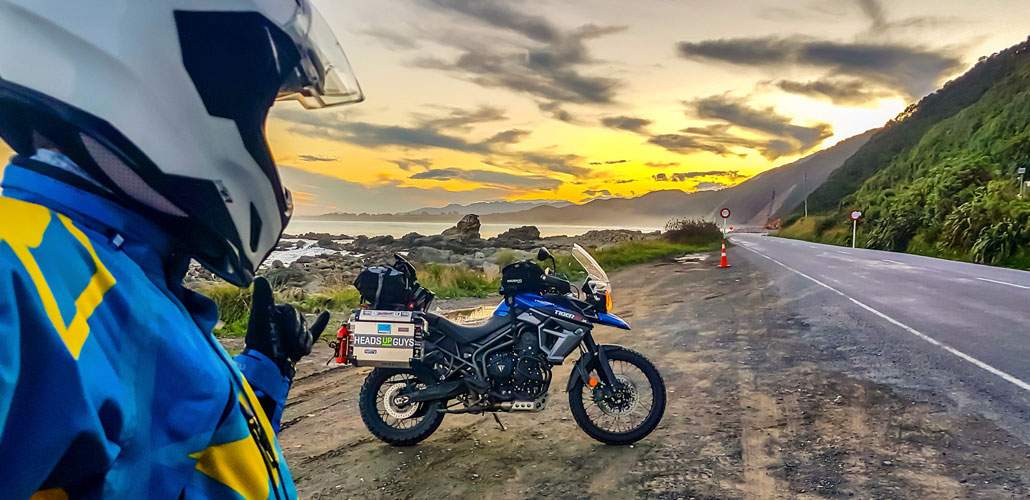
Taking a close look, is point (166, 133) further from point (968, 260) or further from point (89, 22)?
point (968, 260)

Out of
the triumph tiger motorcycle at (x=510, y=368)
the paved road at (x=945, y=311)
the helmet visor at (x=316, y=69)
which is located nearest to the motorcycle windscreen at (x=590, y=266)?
the triumph tiger motorcycle at (x=510, y=368)

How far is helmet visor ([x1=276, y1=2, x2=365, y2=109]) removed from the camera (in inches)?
48.4

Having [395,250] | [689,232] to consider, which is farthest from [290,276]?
[689,232]

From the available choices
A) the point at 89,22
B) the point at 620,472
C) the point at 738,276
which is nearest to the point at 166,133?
the point at 89,22

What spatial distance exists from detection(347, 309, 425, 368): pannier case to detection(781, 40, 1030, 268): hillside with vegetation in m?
21.6

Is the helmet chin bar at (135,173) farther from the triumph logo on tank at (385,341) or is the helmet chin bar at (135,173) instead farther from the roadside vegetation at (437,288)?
the triumph logo on tank at (385,341)

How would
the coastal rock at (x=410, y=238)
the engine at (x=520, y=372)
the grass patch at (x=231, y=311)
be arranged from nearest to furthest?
the engine at (x=520, y=372) < the grass patch at (x=231, y=311) < the coastal rock at (x=410, y=238)

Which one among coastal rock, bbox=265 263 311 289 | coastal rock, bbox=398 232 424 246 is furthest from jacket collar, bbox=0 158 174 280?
coastal rock, bbox=398 232 424 246

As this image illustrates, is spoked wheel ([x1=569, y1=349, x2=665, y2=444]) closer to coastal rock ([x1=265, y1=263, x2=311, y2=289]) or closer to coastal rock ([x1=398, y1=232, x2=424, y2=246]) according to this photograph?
coastal rock ([x1=265, y1=263, x2=311, y2=289])

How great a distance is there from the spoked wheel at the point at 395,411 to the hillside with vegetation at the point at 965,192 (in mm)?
21434

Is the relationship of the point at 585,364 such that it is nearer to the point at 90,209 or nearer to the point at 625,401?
the point at 625,401

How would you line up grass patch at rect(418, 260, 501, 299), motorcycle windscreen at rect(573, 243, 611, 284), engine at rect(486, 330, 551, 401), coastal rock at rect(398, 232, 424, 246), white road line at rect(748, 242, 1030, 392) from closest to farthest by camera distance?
engine at rect(486, 330, 551, 401) → motorcycle windscreen at rect(573, 243, 611, 284) → white road line at rect(748, 242, 1030, 392) → grass patch at rect(418, 260, 501, 299) → coastal rock at rect(398, 232, 424, 246)

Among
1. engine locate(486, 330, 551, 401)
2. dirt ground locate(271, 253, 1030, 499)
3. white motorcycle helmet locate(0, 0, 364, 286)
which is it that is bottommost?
dirt ground locate(271, 253, 1030, 499)

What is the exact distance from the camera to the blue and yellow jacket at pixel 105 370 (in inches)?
25.7
